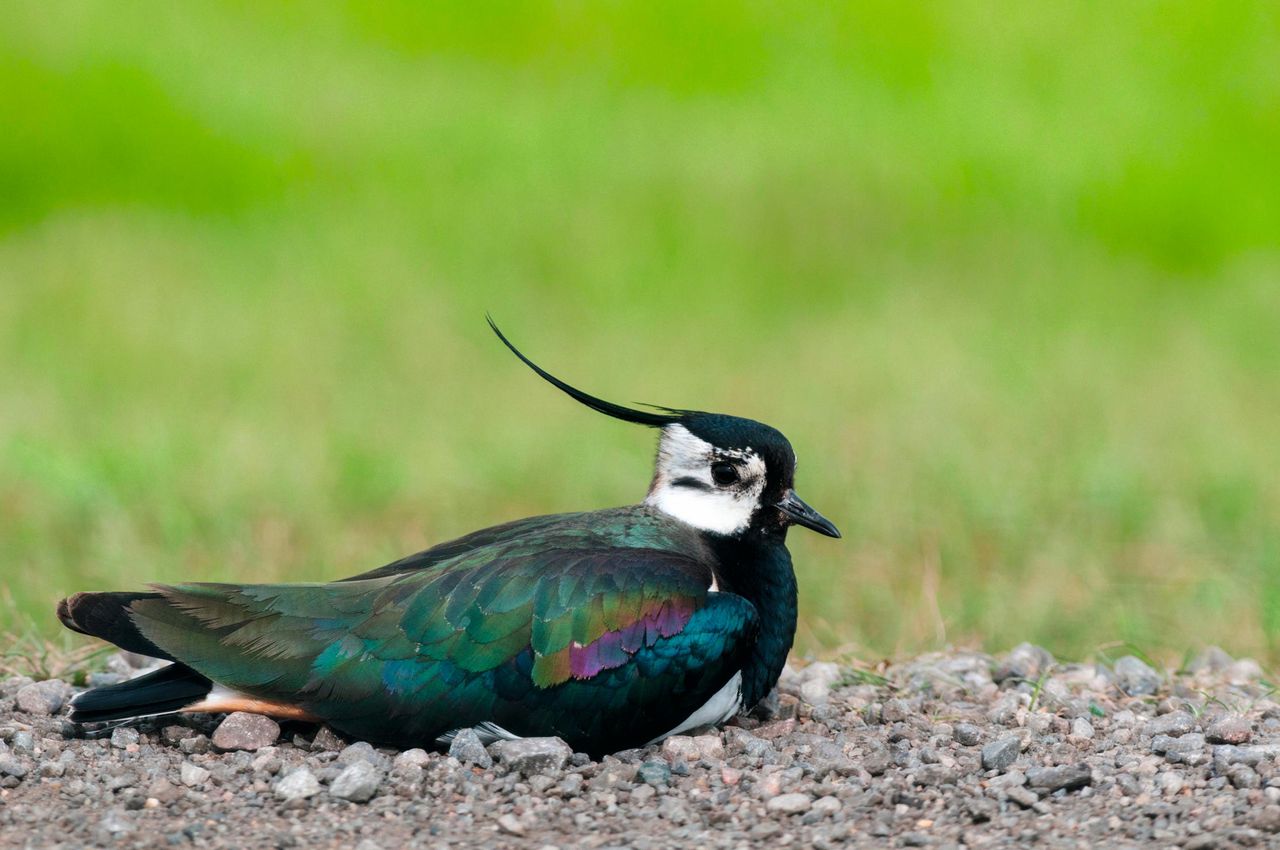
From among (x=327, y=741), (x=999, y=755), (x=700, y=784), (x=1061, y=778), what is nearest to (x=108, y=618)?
(x=327, y=741)

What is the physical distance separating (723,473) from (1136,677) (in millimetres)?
1675

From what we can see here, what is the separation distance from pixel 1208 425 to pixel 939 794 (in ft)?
21.5

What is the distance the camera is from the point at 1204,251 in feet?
44.3

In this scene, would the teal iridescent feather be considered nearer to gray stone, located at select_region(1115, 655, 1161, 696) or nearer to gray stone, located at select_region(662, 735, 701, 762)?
gray stone, located at select_region(662, 735, 701, 762)

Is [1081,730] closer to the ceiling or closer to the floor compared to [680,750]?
closer to the ceiling

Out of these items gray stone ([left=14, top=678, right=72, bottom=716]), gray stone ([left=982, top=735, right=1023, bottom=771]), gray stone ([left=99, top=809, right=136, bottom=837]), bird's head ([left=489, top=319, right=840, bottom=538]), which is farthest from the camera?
bird's head ([left=489, top=319, right=840, bottom=538])

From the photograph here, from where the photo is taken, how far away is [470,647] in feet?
15.5

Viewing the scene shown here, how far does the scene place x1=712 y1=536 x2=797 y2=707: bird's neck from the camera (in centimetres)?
502

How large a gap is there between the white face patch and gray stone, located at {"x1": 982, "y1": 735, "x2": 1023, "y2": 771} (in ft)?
3.72

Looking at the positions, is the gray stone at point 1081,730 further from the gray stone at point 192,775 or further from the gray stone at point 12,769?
the gray stone at point 12,769

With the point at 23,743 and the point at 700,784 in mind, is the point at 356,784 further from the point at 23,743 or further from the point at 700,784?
the point at 23,743

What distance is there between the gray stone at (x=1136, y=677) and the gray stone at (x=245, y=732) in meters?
2.83

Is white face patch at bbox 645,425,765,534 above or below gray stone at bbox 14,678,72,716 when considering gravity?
above

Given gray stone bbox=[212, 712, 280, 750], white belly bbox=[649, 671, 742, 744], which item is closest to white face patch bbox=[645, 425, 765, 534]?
white belly bbox=[649, 671, 742, 744]
